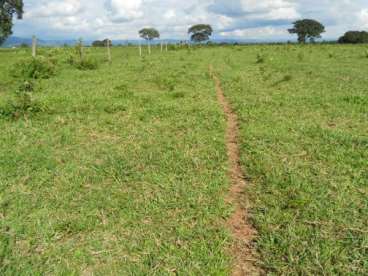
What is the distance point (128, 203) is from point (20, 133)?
133 inches

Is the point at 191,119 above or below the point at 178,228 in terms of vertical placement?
above

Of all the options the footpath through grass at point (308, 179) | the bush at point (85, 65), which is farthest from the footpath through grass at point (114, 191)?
the bush at point (85, 65)

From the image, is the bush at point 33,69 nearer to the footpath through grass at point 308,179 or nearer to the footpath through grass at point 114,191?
the footpath through grass at point 114,191

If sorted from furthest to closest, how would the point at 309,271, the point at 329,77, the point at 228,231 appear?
the point at 329,77 < the point at 228,231 < the point at 309,271

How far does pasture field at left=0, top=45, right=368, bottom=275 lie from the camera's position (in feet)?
9.67

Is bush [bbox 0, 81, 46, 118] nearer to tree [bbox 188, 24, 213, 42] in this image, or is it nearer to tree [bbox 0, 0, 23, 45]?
tree [bbox 0, 0, 23, 45]

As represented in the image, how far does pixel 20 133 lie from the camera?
6082mm

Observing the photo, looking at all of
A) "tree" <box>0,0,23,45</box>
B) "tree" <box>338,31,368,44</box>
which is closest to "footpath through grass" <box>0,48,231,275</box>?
"tree" <box>0,0,23,45</box>

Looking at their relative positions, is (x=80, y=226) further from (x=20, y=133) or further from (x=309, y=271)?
(x=20, y=133)

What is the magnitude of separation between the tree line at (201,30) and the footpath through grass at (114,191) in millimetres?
17176

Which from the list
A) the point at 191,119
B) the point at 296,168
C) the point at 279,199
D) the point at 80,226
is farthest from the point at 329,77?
the point at 80,226

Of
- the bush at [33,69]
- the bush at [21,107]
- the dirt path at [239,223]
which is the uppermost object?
the bush at [33,69]

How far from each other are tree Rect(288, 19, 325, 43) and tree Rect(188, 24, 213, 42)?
2440cm

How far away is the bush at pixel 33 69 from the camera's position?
13.2 m
